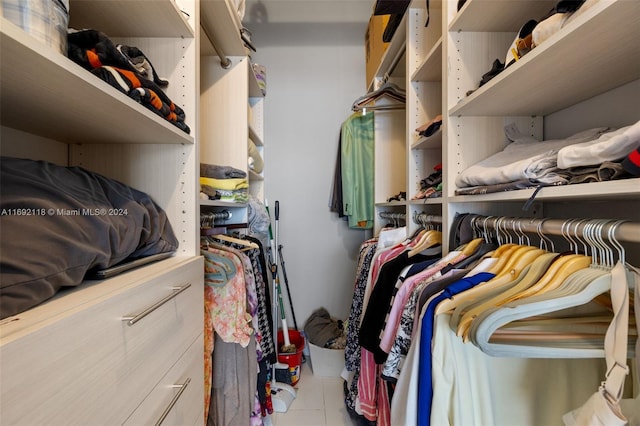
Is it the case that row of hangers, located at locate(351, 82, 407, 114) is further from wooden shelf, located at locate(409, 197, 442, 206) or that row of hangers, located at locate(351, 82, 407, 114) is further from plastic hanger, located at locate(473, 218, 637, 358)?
plastic hanger, located at locate(473, 218, 637, 358)

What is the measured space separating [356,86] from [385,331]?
194 centimetres

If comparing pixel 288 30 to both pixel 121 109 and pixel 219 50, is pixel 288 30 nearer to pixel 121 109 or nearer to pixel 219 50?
pixel 219 50

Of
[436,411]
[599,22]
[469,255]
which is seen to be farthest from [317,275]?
[599,22]

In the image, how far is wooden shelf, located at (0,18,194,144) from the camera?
0.39 m

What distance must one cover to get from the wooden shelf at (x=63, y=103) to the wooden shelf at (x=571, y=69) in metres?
0.85

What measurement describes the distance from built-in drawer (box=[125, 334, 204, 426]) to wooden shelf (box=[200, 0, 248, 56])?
1181mm

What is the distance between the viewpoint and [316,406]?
165 cm

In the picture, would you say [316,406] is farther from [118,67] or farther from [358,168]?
[118,67]

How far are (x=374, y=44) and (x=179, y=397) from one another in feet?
6.89

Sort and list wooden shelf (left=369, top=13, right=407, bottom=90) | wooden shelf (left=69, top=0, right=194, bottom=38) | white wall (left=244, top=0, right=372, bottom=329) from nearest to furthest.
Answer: wooden shelf (left=69, top=0, right=194, bottom=38)
wooden shelf (left=369, top=13, right=407, bottom=90)
white wall (left=244, top=0, right=372, bottom=329)

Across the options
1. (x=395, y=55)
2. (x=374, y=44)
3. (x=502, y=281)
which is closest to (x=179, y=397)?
(x=502, y=281)

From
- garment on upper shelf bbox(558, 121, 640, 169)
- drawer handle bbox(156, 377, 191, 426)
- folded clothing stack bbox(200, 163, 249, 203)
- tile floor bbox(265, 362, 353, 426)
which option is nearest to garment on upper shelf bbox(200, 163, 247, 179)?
folded clothing stack bbox(200, 163, 249, 203)

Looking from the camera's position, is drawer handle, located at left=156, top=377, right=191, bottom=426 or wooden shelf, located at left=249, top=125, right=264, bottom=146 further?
wooden shelf, located at left=249, top=125, right=264, bottom=146

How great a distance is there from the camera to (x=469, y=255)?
82cm
